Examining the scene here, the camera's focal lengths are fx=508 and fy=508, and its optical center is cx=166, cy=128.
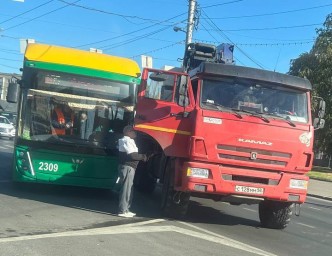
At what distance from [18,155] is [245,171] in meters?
4.91

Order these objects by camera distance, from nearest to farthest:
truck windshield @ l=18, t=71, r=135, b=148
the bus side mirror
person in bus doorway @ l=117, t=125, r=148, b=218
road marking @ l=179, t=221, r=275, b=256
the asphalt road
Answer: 1. the asphalt road
2. road marking @ l=179, t=221, r=275, b=256
3. person in bus doorway @ l=117, t=125, r=148, b=218
4. truck windshield @ l=18, t=71, r=135, b=148
5. the bus side mirror

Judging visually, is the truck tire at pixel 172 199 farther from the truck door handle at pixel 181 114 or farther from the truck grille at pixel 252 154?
the truck grille at pixel 252 154

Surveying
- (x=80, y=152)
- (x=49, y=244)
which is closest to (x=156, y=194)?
(x=80, y=152)

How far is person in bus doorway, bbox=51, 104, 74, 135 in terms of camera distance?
11.1 meters

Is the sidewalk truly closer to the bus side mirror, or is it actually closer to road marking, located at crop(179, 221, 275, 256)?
road marking, located at crop(179, 221, 275, 256)

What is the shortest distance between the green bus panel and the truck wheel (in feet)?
5.95

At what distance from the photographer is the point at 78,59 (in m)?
11.4

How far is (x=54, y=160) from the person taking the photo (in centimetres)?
1089

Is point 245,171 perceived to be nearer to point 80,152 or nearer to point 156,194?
point 80,152

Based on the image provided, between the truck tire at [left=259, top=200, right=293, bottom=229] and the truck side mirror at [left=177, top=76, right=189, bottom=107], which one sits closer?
the truck side mirror at [left=177, top=76, right=189, bottom=107]

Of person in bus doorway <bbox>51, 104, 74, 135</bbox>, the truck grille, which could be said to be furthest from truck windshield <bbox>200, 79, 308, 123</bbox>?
person in bus doorway <bbox>51, 104, 74, 135</bbox>

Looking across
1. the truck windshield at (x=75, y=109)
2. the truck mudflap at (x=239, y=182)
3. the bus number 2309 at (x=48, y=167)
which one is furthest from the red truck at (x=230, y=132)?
the bus number 2309 at (x=48, y=167)

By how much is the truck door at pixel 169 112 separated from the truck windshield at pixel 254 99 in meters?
0.35

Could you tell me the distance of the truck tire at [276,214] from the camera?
32.2 ft
